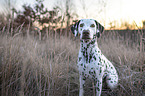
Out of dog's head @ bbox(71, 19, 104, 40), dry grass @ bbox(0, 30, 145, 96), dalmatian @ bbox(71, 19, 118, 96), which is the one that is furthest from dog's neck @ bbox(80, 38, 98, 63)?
dry grass @ bbox(0, 30, 145, 96)

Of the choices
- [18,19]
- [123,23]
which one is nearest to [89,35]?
[123,23]

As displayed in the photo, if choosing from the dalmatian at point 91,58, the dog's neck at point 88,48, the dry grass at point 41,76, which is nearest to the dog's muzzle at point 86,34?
the dalmatian at point 91,58

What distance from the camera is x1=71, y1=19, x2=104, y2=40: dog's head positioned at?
1.45 meters

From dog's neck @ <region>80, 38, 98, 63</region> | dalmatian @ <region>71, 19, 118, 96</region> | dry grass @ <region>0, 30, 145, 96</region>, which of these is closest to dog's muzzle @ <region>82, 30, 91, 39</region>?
dalmatian @ <region>71, 19, 118, 96</region>

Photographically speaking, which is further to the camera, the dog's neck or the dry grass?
the dog's neck

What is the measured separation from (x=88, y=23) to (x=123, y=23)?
4.35 metres

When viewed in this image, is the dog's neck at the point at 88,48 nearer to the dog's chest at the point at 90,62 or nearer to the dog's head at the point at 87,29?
the dog's chest at the point at 90,62

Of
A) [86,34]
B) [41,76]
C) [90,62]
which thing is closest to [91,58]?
[90,62]

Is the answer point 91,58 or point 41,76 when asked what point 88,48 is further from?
point 41,76

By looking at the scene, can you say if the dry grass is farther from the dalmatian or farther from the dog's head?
the dog's head

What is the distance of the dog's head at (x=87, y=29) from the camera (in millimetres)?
1451

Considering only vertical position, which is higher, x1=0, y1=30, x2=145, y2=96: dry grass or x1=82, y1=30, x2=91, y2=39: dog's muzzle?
x1=82, y1=30, x2=91, y2=39: dog's muzzle

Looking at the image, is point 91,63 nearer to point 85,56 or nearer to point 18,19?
point 85,56

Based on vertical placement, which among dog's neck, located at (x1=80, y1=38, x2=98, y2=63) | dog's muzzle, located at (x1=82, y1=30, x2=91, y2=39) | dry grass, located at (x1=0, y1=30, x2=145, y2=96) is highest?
dog's muzzle, located at (x1=82, y1=30, x2=91, y2=39)
